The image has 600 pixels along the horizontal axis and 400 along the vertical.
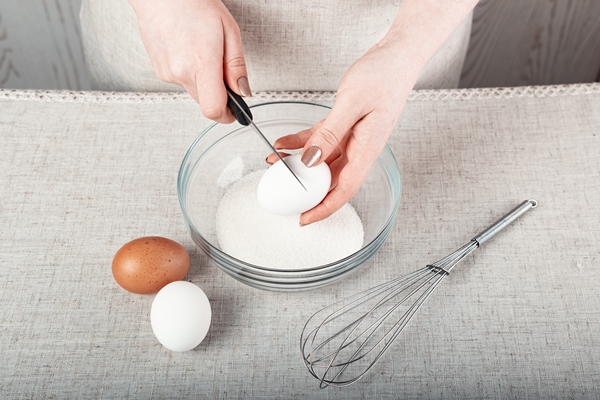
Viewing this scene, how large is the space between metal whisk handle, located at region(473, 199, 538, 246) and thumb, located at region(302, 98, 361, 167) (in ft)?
0.80

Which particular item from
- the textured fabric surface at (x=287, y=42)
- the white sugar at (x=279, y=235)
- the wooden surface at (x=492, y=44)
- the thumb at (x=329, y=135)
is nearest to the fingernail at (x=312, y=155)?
the thumb at (x=329, y=135)

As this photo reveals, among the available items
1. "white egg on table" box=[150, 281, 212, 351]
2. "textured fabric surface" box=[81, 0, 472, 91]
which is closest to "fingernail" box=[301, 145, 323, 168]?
"white egg on table" box=[150, 281, 212, 351]

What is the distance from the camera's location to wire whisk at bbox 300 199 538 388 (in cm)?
69

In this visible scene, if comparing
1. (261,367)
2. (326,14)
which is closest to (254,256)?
(261,367)

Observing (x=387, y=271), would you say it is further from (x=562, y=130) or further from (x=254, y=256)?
(x=562, y=130)

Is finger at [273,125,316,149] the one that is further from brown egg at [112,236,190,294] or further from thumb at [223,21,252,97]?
brown egg at [112,236,190,294]

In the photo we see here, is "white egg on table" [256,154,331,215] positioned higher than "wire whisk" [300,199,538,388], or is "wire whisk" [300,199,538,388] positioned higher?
"white egg on table" [256,154,331,215]

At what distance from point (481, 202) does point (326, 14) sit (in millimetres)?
379

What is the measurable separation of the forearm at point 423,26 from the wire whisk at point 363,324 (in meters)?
0.27

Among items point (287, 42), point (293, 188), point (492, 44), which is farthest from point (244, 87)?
point (492, 44)

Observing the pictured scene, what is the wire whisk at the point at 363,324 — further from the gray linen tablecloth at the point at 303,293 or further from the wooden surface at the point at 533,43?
the wooden surface at the point at 533,43

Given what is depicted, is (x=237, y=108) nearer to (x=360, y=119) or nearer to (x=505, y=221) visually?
(x=360, y=119)

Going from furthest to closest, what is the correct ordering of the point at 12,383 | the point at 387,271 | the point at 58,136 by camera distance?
the point at 58,136, the point at 387,271, the point at 12,383

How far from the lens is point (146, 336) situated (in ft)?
2.33
